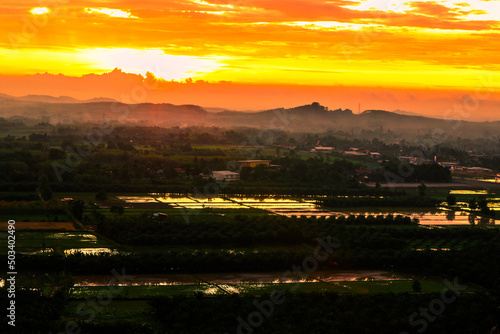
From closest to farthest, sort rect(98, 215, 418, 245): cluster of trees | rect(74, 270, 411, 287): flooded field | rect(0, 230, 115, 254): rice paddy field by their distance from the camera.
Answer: rect(74, 270, 411, 287): flooded field → rect(0, 230, 115, 254): rice paddy field → rect(98, 215, 418, 245): cluster of trees

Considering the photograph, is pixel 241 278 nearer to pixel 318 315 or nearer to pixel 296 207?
pixel 318 315

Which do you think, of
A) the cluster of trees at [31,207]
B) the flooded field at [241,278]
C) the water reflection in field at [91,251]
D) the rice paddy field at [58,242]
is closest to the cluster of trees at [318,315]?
the flooded field at [241,278]

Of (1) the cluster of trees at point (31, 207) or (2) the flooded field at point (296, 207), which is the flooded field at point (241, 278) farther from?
(1) the cluster of trees at point (31, 207)

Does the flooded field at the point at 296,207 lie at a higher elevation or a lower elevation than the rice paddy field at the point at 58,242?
lower

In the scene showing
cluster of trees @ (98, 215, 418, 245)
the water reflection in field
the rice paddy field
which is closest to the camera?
the water reflection in field

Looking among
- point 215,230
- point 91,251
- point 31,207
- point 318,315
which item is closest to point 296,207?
point 215,230

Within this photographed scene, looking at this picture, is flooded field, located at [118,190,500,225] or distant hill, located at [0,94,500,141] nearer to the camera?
flooded field, located at [118,190,500,225]

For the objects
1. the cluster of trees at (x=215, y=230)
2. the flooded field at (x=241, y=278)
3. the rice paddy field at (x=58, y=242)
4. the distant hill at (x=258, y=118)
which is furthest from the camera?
→ the distant hill at (x=258, y=118)

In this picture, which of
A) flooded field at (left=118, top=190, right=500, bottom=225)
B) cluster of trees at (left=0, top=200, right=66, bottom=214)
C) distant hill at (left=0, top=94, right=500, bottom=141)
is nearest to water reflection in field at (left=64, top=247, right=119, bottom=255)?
cluster of trees at (left=0, top=200, right=66, bottom=214)

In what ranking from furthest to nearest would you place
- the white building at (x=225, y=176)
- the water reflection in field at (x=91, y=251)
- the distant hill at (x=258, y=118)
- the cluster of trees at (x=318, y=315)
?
the distant hill at (x=258, y=118)
the white building at (x=225, y=176)
the water reflection in field at (x=91, y=251)
the cluster of trees at (x=318, y=315)

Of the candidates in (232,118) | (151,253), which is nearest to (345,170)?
(151,253)

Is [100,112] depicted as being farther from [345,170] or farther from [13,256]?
[13,256]

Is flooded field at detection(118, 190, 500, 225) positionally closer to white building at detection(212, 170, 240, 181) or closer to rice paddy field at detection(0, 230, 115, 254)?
white building at detection(212, 170, 240, 181)
